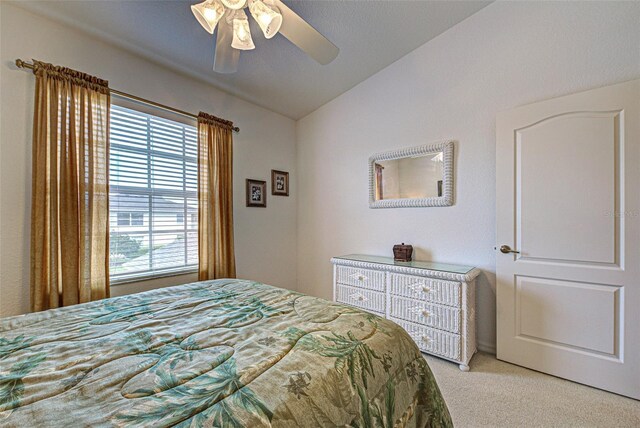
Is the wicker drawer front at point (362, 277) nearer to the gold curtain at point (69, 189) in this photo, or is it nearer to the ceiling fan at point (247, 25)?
the ceiling fan at point (247, 25)

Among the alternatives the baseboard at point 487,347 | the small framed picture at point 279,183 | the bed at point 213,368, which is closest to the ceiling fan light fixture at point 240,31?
the bed at point 213,368

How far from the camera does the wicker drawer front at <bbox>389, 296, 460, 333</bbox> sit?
208cm

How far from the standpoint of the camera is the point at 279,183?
3.48 metres

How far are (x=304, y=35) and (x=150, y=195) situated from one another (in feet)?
6.14

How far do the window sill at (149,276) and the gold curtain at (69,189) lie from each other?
133 millimetres

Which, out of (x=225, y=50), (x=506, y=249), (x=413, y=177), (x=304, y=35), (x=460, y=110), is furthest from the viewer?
(x=413, y=177)

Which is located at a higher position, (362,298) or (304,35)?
→ (304,35)

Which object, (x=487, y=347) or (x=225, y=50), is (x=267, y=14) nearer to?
(x=225, y=50)

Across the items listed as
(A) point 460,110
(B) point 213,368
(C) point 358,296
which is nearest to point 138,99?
(B) point 213,368

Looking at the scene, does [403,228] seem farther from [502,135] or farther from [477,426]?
[477,426]

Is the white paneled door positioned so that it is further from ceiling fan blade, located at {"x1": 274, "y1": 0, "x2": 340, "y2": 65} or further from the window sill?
the window sill

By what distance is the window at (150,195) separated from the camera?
218cm

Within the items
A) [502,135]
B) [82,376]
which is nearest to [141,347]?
[82,376]

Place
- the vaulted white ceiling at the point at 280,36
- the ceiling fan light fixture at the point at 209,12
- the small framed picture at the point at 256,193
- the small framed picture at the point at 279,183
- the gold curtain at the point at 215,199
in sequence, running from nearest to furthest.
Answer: the ceiling fan light fixture at the point at 209,12, the vaulted white ceiling at the point at 280,36, the gold curtain at the point at 215,199, the small framed picture at the point at 256,193, the small framed picture at the point at 279,183
